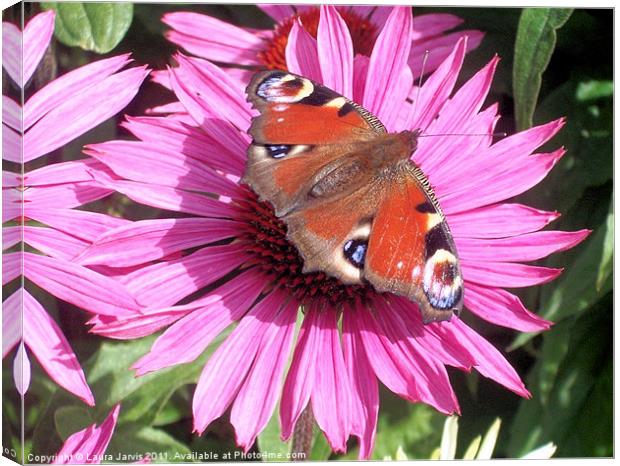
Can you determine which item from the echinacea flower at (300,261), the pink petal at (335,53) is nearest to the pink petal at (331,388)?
the echinacea flower at (300,261)

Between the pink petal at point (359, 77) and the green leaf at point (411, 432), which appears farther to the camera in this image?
the green leaf at point (411, 432)

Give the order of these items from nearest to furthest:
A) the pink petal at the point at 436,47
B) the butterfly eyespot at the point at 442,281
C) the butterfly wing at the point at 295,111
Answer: the butterfly eyespot at the point at 442,281
the butterfly wing at the point at 295,111
the pink petal at the point at 436,47

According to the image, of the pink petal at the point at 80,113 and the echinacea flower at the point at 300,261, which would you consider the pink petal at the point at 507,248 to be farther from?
the pink petal at the point at 80,113

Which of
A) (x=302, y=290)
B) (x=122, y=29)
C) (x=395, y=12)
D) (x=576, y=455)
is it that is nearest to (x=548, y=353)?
(x=576, y=455)

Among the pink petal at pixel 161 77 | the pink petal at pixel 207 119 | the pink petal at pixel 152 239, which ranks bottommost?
the pink petal at pixel 152 239

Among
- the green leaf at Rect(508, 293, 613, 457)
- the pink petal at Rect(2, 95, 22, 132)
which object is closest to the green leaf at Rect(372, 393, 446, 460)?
the green leaf at Rect(508, 293, 613, 457)

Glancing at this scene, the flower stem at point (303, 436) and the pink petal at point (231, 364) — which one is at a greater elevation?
the pink petal at point (231, 364)

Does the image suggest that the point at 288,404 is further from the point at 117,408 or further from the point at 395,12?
the point at 395,12
